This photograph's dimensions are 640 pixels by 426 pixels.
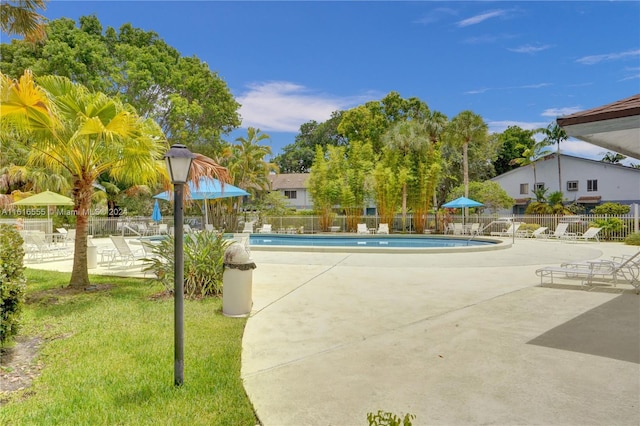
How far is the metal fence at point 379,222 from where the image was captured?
21828 millimetres

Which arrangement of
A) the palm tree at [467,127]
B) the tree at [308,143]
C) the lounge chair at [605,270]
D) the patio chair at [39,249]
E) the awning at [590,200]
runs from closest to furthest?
the lounge chair at [605,270] → the patio chair at [39,249] → the palm tree at [467,127] → the awning at [590,200] → the tree at [308,143]

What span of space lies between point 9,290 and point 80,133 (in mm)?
3331

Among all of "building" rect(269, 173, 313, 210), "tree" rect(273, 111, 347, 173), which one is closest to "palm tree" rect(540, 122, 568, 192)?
"building" rect(269, 173, 313, 210)

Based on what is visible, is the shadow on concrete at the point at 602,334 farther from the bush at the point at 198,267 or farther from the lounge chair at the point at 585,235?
the lounge chair at the point at 585,235

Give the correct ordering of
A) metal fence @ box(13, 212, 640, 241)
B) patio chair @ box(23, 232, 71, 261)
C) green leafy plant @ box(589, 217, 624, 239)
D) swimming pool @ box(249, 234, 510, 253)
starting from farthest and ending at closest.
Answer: metal fence @ box(13, 212, 640, 241) < green leafy plant @ box(589, 217, 624, 239) < swimming pool @ box(249, 234, 510, 253) < patio chair @ box(23, 232, 71, 261)

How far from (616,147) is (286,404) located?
8.22 metres

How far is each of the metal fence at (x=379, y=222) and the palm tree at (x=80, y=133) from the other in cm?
1438

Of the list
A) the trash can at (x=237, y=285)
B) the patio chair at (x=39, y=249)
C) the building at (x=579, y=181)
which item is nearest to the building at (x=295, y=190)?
the building at (x=579, y=181)

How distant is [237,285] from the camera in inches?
257

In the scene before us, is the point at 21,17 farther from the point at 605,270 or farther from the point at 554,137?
the point at 554,137

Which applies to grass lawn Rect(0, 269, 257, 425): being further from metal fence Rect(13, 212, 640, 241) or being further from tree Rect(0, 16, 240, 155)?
tree Rect(0, 16, 240, 155)

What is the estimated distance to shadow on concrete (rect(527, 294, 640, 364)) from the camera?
4.61 meters

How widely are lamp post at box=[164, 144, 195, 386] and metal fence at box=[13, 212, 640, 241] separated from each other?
64.9 feet

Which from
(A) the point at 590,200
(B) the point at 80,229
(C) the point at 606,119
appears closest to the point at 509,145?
(A) the point at 590,200
